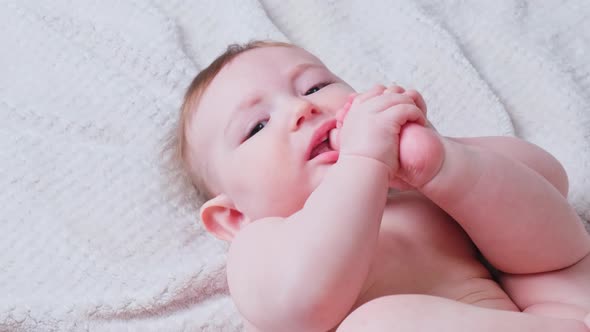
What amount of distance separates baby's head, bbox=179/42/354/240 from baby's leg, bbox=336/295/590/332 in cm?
23

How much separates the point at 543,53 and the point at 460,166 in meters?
0.66

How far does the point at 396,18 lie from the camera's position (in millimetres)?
1621

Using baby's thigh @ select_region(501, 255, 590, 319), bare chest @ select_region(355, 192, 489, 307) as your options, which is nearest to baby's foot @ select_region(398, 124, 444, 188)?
bare chest @ select_region(355, 192, 489, 307)

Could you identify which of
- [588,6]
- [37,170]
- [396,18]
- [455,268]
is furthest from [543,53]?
[37,170]

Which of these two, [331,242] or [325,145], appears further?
[325,145]

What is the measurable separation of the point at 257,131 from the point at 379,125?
9.5 inches

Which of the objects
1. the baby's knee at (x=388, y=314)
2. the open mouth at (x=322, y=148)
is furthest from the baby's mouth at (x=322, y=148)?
the baby's knee at (x=388, y=314)

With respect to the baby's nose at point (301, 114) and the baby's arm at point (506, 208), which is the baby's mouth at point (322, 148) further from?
the baby's arm at point (506, 208)

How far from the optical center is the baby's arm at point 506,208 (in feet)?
3.05

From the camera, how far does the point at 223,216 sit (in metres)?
1.16

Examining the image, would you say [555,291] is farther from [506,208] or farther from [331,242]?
[331,242]

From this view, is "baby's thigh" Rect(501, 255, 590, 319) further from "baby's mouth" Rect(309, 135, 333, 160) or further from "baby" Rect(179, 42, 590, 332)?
"baby's mouth" Rect(309, 135, 333, 160)

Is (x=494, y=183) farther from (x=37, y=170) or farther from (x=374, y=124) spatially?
(x=37, y=170)

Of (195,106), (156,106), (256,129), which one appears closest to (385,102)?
(256,129)
